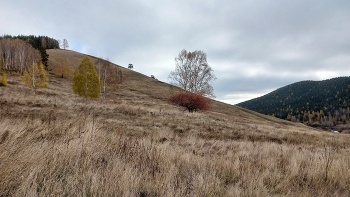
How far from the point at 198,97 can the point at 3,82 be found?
102ft

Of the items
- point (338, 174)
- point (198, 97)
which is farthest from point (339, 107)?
point (338, 174)

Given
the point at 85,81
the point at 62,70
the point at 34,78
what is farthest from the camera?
the point at 62,70

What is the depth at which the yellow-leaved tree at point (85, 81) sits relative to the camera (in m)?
27.4

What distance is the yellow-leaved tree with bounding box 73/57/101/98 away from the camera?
2744cm

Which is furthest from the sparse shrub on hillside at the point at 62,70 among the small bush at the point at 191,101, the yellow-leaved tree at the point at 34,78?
the small bush at the point at 191,101

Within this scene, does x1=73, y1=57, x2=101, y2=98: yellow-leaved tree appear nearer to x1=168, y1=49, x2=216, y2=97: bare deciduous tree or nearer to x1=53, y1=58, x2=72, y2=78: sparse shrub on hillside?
x1=168, y1=49, x2=216, y2=97: bare deciduous tree

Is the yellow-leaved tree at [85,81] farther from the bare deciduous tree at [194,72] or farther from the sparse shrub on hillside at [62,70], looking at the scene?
the sparse shrub on hillside at [62,70]

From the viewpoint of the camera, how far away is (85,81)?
27.5 metres

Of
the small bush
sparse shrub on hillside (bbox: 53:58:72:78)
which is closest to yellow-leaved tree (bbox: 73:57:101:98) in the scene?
the small bush

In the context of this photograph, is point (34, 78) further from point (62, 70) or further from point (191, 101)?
point (62, 70)

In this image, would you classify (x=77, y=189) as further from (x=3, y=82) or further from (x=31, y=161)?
(x=3, y=82)

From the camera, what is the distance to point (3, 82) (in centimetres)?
3050

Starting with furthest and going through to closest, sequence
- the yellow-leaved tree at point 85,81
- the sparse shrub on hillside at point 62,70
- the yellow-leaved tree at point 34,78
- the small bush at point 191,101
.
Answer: the sparse shrub on hillside at point 62,70
the yellow-leaved tree at point 34,78
the yellow-leaved tree at point 85,81
the small bush at point 191,101

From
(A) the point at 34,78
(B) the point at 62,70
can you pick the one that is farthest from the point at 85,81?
(B) the point at 62,70
